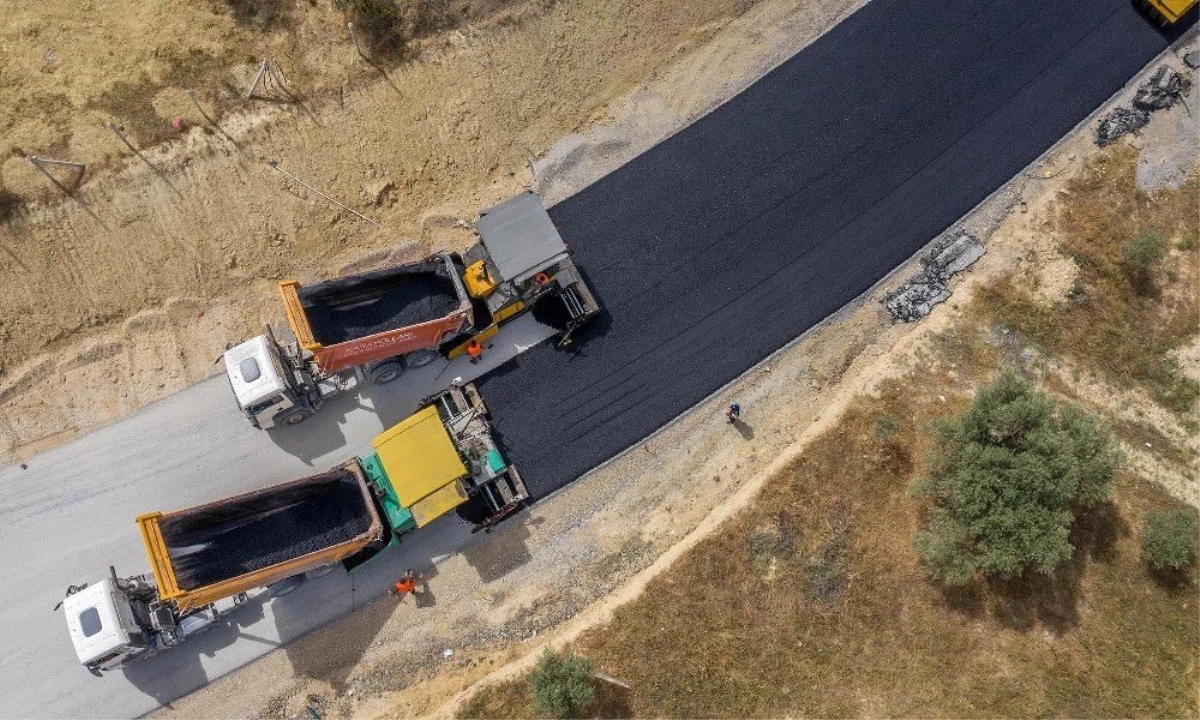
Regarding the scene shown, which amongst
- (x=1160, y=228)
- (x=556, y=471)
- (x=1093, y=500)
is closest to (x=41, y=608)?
(x=556, y=471)

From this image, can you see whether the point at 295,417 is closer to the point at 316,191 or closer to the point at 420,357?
the point at 420,357

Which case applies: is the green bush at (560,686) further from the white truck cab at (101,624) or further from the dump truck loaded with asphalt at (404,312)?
the white truck cab at (101,624)

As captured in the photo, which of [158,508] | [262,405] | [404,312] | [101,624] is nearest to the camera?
[101,624]

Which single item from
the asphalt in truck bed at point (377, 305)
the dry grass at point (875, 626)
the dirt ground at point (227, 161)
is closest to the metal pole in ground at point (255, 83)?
the dirt ground at point (227, 161)

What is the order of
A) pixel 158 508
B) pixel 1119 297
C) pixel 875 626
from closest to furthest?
1. pixel 875 626
2. pixel 158 508
3. pixel 1119 297

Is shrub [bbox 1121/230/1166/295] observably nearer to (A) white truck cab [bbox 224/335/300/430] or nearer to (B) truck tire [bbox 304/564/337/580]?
(A) white truck cab [bbox 224/335/300/430]

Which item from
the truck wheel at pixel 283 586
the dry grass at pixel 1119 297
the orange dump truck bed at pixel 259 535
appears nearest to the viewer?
the orange dump truck bed at pixel 259 535

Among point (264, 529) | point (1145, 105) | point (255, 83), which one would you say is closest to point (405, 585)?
point (264, 529)
